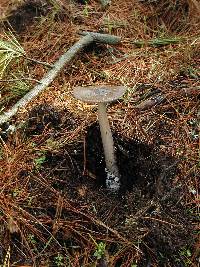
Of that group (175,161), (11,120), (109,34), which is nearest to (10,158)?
(11,120)

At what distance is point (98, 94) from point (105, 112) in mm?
151

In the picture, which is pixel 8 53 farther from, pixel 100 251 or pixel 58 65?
pixel 100 251

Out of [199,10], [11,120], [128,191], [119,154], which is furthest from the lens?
[199,10]

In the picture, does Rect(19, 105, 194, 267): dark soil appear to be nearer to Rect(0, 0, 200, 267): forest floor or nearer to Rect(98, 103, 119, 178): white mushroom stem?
Rect(0, 0, 200, 267): forest floor

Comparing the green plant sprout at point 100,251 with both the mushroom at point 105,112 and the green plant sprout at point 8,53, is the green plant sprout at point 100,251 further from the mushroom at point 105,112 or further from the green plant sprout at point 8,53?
the green plant sprout at point 8,53

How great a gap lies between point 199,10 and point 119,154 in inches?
66.7

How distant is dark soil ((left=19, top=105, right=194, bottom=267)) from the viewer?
2260mm

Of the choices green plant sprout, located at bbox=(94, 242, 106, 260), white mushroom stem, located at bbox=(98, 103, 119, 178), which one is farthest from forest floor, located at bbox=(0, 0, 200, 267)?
white mushroom stem, located at bbox=(98, 103, 119, 178)

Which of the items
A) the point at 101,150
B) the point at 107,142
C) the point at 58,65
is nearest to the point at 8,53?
the point at 58,65

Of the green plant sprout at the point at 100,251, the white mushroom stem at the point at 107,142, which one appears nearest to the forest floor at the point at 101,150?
the green plant sprout at the point at 100,251

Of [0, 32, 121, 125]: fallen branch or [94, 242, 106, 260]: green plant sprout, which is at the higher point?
[0, 32, 121, 125]: fallen branch

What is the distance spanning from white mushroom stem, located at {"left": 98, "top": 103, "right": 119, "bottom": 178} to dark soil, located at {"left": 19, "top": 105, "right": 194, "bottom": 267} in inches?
4.3

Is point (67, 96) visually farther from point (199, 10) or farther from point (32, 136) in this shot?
point (199, 10)

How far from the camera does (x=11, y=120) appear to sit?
3053 millimetres
